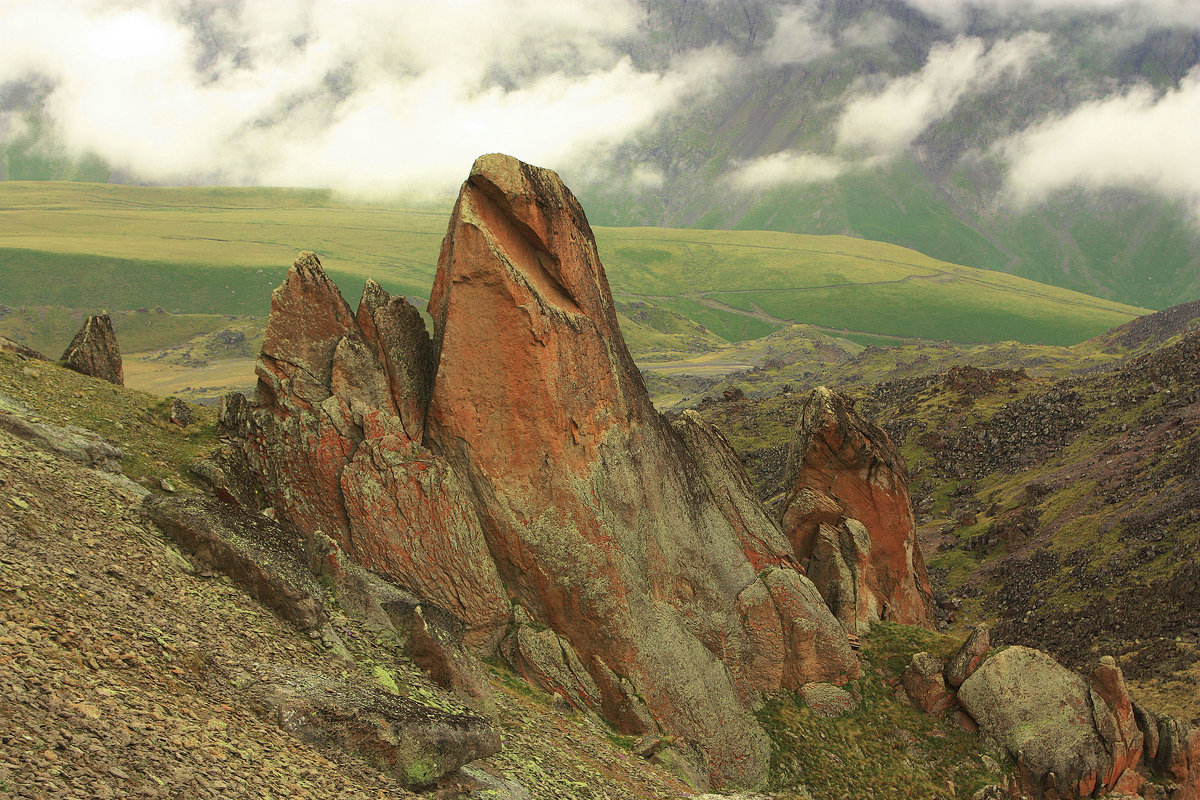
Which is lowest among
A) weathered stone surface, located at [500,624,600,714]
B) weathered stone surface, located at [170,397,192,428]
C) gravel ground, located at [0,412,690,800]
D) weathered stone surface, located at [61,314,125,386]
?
weathered stone surface, located at [500,624,600,714]

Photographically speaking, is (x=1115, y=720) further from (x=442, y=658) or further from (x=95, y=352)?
(x=95, y=352)

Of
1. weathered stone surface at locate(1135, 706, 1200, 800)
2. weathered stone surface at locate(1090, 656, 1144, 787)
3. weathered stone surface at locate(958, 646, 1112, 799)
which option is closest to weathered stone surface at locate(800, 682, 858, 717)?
weathered stone surface at locate(958, 646, 1112, 799)

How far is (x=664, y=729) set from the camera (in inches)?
1131

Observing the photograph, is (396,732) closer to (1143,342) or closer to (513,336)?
(513,336)

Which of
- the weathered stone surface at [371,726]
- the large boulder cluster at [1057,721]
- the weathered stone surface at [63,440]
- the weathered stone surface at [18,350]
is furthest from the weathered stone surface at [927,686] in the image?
the weathered stone surface at [18,350]

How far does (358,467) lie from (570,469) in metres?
7.47

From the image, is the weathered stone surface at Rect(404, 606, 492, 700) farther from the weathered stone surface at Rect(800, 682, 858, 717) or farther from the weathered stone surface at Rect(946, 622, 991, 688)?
the weathered stone surface at Rect(946, 622, 991, 688)

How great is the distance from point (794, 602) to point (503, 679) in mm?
13712

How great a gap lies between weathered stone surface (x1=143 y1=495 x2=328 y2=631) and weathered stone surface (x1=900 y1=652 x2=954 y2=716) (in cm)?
2485

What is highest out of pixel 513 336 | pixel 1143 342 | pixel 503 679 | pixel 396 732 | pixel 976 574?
pixel 1143 342

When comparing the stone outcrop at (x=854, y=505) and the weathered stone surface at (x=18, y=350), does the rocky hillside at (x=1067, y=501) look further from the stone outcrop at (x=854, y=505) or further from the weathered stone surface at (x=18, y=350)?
the weathered stone surface at (x=18, y=350)

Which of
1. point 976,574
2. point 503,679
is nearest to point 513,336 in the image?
point 503,679

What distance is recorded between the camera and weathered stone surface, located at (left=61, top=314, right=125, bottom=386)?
35875mm

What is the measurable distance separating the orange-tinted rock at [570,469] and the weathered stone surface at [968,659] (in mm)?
8170
